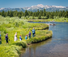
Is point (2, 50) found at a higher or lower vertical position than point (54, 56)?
higher

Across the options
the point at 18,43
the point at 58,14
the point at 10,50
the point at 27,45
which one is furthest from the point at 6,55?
the point at 58,14

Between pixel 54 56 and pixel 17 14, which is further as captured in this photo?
pixel 17 14

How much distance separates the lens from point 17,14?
172 m

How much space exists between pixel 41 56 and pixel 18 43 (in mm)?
5944

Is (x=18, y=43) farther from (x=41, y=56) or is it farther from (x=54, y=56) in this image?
(x=54, y=56)

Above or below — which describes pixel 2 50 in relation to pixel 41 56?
above

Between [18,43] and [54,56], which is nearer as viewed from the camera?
[54,56]

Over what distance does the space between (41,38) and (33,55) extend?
11010 millimetres

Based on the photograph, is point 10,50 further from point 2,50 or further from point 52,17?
point 52,17

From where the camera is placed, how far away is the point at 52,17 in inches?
6348

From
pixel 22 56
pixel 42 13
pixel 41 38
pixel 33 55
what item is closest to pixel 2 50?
pixel 22 56

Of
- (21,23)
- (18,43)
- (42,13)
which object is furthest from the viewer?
(42,13)

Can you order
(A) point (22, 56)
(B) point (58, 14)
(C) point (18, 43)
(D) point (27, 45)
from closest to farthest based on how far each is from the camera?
(A) point (22, 56) < (C) point (18, 43) < (D) point (27, 45) < (B) point (58, 14)

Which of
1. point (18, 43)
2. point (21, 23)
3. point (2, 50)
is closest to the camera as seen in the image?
point (2, 50)
